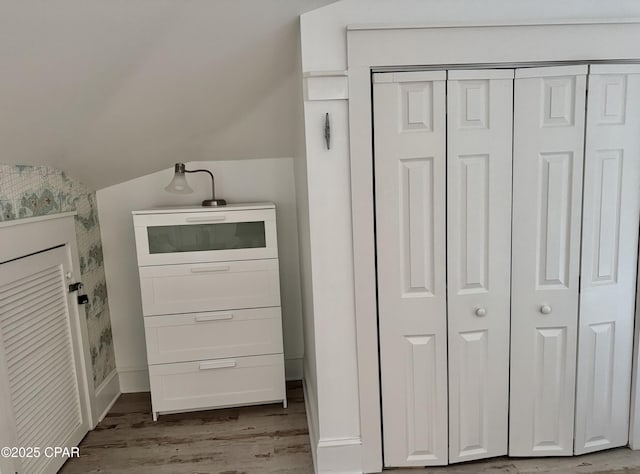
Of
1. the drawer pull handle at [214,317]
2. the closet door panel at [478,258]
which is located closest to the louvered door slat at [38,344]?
the drawer pull handle at [214,317]

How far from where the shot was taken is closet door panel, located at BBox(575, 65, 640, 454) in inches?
69.9

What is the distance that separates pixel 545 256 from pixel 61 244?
2316 mm

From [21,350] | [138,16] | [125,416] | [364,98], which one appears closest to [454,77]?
[364,98]

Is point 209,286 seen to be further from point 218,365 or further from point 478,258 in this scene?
point 478,258

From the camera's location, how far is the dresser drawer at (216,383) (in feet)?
8.01

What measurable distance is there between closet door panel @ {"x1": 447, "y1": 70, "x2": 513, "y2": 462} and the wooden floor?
0.80 feet

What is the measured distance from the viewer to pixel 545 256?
1.85 metres

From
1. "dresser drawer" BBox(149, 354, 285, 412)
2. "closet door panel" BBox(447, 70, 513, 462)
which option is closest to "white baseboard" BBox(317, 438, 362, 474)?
"closet door panel" BBox(447, 70, 513, 462)

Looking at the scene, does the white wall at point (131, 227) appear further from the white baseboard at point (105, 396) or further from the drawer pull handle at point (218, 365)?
the drawer pull handle at point (218, 365)

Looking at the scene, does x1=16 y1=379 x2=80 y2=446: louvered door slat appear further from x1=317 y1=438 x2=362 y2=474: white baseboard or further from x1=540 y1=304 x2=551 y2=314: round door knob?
x1=540 y1=304 x2=551 y2=314: round door knob

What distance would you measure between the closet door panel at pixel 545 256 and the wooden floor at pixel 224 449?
0.48ft

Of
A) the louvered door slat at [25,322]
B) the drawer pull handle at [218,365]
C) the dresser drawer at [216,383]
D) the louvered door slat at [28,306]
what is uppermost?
the louvered door slat at [28,306]

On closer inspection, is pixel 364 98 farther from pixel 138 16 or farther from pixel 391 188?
pixel 138 16

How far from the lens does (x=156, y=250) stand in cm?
237
